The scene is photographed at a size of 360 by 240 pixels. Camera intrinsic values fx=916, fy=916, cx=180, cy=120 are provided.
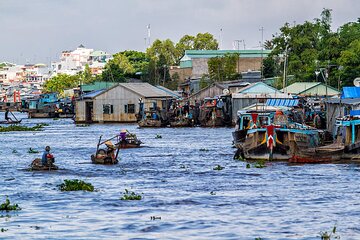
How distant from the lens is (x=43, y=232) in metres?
22.8

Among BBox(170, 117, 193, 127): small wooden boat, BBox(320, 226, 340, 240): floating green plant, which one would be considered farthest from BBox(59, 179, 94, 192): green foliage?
BBox(170, 117, 193, 127): small wooden boat

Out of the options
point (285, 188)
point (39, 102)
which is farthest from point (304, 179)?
point (39, 102)

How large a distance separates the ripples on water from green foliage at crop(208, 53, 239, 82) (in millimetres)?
64682

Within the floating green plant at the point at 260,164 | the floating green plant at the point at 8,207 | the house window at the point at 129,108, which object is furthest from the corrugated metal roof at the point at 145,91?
the floating green plant at the point at 8,207

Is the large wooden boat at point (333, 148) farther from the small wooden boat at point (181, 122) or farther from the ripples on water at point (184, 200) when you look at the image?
the small wooden boat at point (181, 122)

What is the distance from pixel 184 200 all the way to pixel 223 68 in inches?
3286

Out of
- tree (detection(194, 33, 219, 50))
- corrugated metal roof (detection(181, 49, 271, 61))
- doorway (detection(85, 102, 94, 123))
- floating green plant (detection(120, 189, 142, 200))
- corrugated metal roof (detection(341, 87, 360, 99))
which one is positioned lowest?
floating green plant (detection(120, 189, 142, 200))

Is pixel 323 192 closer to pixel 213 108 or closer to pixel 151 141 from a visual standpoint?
pixel 151 141

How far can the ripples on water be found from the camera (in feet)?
75.4

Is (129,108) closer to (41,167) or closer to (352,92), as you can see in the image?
(352,92)

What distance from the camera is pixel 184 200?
1104 inches

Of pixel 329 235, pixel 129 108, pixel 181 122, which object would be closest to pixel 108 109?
pixel 129 108

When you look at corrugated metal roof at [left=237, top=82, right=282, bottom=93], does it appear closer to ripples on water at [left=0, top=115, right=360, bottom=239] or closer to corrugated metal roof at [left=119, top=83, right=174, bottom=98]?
corrugated metal roof at [left=119, top=83, right=174, bottom=98]

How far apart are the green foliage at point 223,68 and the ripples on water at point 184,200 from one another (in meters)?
64.7
